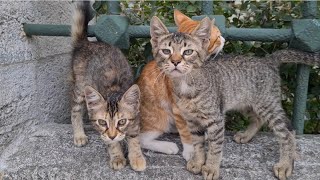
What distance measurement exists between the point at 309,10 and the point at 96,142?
155cm

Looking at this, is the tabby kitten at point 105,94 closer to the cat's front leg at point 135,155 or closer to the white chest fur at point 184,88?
the cat's front leg at point 135,155

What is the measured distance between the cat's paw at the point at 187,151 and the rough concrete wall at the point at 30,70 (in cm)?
110

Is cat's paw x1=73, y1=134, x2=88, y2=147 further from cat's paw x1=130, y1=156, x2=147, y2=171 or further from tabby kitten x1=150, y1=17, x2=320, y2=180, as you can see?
tabby kitten x1=150, y1=17, x2=320, y2=180

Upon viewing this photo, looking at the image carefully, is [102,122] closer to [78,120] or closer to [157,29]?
[78,120]

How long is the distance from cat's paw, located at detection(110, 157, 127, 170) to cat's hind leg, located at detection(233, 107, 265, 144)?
74 cm

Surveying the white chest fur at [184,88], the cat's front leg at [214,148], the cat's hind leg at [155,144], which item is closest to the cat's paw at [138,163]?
the cat's hind leg at [155,144]

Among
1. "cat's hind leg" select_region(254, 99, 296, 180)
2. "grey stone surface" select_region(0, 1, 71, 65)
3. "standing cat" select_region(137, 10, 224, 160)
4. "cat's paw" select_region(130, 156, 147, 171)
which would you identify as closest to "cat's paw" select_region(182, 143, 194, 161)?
"standing cat" select_region(137, 10, 224, 160)

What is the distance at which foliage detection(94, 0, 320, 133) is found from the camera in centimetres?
271

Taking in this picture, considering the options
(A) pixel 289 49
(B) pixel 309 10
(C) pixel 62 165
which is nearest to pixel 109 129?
(C) pixel 62 165

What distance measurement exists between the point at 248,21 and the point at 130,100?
4.10 ft

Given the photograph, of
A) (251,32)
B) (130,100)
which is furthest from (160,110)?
(251,32)

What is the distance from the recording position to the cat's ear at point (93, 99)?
216cm

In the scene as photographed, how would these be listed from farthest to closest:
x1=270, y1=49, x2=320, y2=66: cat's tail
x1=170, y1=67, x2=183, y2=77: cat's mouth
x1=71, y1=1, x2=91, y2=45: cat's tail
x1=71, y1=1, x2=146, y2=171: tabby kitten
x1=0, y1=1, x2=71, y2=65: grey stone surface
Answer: x1=71, y1=1, x2=91, y2=45: cat's tail
x1=0, y1=1, x2=71, y2=65: grey stone surface
x1=270, y1=49, x2=320, y2=66: cat's tail
x1=71, y1=1, x2=146, y2=171: tabby kitten
x1=170, y1=67, x2=183, y2=77: cat's mouth

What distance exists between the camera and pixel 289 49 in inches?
93.3
